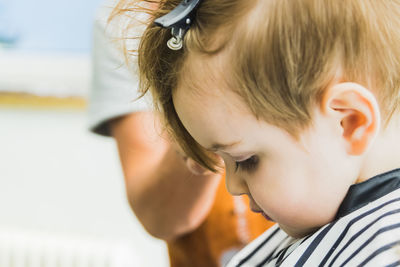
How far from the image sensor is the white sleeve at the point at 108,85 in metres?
0.92

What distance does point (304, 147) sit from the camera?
518 mm

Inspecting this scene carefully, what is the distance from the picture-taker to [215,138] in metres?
0.55

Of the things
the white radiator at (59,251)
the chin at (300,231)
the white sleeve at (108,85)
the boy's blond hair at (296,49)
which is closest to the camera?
the boy's blond hair at (296,49)

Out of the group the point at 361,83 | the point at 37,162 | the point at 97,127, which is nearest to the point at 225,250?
the point at 97,127

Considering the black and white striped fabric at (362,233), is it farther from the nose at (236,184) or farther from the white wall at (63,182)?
the white wall at (63,182)

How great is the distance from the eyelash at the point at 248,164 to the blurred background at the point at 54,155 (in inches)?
45.7

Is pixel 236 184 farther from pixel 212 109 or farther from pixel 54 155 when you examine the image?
pixel 54 155

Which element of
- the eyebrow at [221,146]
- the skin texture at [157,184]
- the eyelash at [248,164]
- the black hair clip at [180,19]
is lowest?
the skin texture at [157,184]

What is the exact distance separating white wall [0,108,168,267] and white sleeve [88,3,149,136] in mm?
768

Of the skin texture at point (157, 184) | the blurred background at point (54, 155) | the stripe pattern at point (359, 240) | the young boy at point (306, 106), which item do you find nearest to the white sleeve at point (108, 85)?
the skin texture at point (157, 184)

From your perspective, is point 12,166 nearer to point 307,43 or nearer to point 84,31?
point 84,31

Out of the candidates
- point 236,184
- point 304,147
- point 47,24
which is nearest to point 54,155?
point 47,24

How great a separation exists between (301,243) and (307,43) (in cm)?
23

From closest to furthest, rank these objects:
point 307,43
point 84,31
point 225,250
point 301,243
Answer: point 307,43 → point 301,243 → point 225,250 → point 84,31
